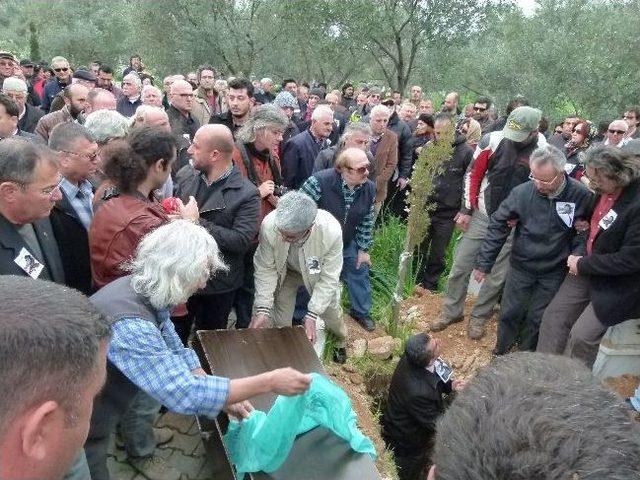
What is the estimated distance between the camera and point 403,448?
4395 mm

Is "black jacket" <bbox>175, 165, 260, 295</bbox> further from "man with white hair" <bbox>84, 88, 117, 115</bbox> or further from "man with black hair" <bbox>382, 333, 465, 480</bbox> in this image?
"man with white hair" <bbox>84, 88, 117, 115</bbox>

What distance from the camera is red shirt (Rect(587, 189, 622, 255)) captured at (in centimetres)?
389

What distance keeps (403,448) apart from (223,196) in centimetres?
248

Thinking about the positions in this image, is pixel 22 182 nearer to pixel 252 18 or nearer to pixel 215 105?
pixel 215 105

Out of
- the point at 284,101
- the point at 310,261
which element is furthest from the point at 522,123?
the point at 284,101

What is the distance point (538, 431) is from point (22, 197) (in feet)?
7.82

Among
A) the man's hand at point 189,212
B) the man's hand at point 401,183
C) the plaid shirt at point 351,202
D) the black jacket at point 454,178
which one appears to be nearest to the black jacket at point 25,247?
the man's hand at point 189,212

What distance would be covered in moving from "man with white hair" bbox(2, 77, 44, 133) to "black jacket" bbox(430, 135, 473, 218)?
14.7ft

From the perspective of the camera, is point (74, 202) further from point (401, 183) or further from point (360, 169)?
point (401, 183)

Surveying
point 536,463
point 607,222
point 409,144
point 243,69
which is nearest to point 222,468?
point 536,463

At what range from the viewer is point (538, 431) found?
95 cm

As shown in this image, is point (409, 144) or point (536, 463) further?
point (409, 144)

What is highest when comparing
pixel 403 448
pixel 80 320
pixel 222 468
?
pixel 80 320


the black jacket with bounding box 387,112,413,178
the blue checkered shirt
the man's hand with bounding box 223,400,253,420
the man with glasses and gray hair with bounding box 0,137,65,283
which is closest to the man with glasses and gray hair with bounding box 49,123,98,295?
the blue checkered shirt
